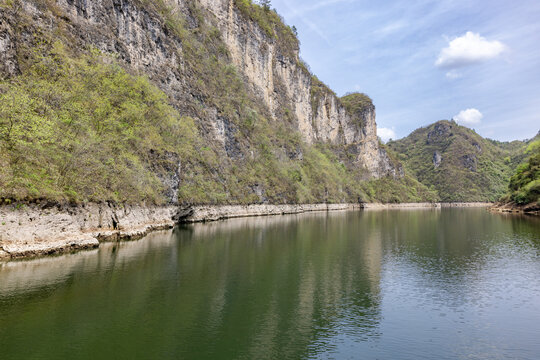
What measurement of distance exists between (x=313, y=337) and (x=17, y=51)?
136 ft

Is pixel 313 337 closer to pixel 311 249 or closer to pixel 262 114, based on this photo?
pixel 311 249

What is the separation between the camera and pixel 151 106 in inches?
2080

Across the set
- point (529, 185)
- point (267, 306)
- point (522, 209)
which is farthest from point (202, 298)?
point (522, 209)

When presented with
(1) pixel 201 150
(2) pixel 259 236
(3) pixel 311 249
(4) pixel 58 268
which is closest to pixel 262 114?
(1) pixel 201 150

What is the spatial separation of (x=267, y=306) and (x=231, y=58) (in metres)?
96.7

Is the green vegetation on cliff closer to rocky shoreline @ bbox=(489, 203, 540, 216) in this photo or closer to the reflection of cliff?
rocky shoreline @ bbox=(489, 203, 540, 216)

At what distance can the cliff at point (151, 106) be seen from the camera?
29.0m

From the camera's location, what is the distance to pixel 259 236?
A: 41656 millimetres

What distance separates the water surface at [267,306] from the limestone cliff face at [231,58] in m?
26.4

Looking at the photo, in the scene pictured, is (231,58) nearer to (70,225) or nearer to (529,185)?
(70,225)

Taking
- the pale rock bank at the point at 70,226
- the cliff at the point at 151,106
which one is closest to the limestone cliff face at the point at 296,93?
the cliff at the point at 151,106

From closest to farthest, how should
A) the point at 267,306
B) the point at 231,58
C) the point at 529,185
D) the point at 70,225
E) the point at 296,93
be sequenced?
1. the point at 267,306
2. the point at 70,225
3. the point at 529,185
4. the point at 231,58
5. the point at 296,93

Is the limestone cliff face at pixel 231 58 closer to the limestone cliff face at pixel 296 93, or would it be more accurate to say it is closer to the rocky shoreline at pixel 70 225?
the limestone cliff face at pixel 296 93

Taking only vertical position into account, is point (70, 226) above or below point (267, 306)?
above
